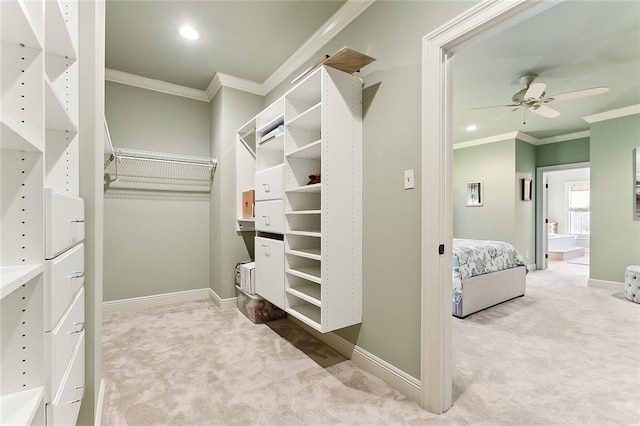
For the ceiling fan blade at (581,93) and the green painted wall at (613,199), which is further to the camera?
the green painted wall at (613,199)

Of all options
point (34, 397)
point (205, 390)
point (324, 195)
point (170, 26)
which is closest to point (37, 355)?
point (34, 397)

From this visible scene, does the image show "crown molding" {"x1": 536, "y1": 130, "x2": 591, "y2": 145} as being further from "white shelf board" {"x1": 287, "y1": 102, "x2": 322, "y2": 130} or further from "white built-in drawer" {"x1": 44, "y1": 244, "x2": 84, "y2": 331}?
"white built-in drawer" {"x1": 44, "y1": 244, "x2": 84, "y2": 331}

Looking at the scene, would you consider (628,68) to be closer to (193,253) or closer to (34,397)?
(34,397)

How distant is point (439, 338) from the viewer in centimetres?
153

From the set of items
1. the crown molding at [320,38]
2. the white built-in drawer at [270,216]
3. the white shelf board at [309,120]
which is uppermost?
the crown molding at [320,38]

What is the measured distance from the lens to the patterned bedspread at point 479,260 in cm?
307

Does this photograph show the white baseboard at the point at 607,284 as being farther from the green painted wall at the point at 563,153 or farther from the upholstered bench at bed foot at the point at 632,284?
the green painted wall at the point at 563,153

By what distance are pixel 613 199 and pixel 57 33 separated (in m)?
6.22

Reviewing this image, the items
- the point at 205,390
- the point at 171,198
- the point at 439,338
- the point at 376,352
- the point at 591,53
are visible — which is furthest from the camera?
the point at 171,198

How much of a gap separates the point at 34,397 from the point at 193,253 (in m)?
3.02

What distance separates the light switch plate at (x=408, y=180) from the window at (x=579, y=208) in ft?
30.9

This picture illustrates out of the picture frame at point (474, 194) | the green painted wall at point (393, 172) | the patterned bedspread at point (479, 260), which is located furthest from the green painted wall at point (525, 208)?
the green painted wall at point (393, 172)

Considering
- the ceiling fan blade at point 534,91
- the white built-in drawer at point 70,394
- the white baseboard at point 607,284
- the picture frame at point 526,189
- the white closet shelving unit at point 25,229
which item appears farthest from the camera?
the picture frame at point 526,189

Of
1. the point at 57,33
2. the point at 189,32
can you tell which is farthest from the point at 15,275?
the point at 189,32
